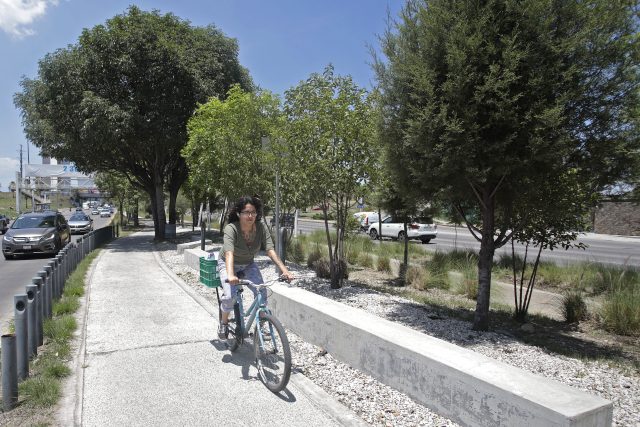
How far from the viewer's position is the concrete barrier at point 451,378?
2945mm

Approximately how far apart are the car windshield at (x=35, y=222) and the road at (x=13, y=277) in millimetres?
1271

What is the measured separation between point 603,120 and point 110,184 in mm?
43195

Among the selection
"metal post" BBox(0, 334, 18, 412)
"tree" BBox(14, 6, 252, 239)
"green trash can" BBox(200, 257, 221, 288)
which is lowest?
"metal post" BBox(0, 334, 18, 412)

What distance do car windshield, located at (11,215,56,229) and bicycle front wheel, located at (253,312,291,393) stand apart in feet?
56.3

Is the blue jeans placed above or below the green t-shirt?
below

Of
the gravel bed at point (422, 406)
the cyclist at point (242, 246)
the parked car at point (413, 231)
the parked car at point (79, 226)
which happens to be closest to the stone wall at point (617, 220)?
the parked car at point (413, 231)

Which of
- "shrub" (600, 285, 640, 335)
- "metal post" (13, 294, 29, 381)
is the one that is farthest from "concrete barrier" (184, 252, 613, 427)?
"shrub" (600, 285, 640, 335)

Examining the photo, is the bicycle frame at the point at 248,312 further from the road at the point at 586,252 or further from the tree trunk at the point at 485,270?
the road at the point at 586,252

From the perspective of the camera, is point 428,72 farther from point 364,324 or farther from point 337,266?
point 337,266

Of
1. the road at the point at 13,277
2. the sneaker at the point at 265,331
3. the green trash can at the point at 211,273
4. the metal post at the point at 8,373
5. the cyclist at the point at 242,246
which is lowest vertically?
the road at the point at 13,277

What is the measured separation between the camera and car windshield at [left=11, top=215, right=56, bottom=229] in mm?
18391

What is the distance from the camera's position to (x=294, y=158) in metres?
9.02

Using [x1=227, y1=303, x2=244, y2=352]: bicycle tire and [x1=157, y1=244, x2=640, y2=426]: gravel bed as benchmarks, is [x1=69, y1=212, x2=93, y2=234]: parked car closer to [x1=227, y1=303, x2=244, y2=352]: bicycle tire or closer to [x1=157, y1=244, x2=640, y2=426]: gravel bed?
[x1=157, y1=244, x2=640, y2=426]: gravel bed

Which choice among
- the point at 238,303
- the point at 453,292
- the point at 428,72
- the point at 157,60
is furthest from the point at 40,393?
the point at 157,60
